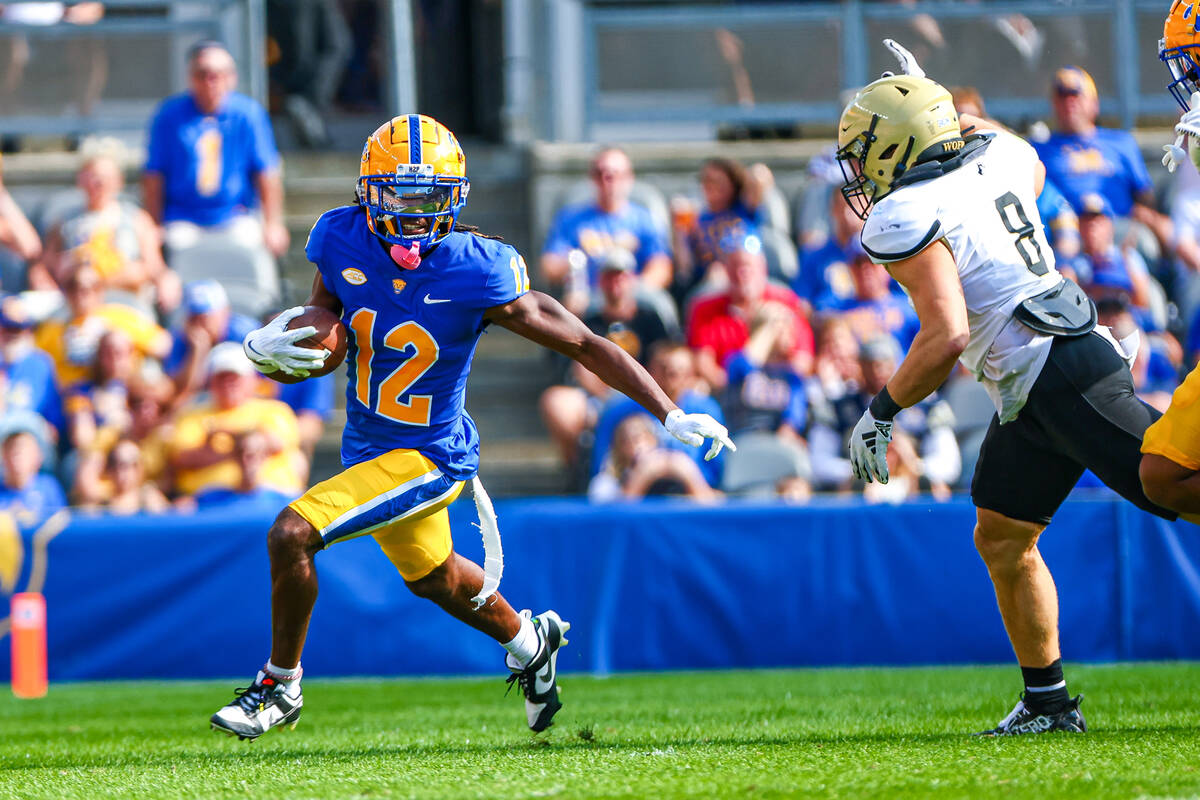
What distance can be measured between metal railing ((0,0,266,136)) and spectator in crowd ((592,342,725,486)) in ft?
16.3

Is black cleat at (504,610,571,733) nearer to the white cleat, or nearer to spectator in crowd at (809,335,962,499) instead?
the white cleat

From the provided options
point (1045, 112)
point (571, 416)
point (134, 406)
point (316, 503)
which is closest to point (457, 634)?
point (571, 416)

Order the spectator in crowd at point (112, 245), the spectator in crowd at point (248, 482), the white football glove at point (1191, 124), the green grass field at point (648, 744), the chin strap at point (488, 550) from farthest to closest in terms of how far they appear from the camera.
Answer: the spectator in crowd at point (112, 245) < the spectator in crowd at point (248, 482) < the chin strap at point (488, 550) < the white football glove at point (1191, 124) < the green grass field at point (648, 744)

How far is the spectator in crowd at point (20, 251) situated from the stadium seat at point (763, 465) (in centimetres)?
515

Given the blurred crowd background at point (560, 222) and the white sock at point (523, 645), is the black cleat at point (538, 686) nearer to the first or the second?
the white sock at point (523, 645)

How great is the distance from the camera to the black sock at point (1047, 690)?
204 inches

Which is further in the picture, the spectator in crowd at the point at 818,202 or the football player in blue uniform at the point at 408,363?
the spectator in crowd at the point at 818,202

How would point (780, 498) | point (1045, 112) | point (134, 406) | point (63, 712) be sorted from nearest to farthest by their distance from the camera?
point (63, 712) → point (780, 498) → point (134, 406) → point (1045, 112)

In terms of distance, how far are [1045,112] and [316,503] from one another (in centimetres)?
892

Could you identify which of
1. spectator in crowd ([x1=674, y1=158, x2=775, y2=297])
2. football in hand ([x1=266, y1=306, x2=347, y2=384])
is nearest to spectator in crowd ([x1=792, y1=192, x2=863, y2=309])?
spectator in crowd ([x1=674, y1=158, x2=775, y2=297])

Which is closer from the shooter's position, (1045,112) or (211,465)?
(211,465)

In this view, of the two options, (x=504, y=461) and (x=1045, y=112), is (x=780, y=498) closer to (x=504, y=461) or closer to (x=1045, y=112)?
(x=504, y=461)

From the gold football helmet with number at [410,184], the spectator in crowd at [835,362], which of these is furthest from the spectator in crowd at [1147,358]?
the gold football helmet with number at [410,184]

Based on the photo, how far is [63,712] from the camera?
24.6 ft
